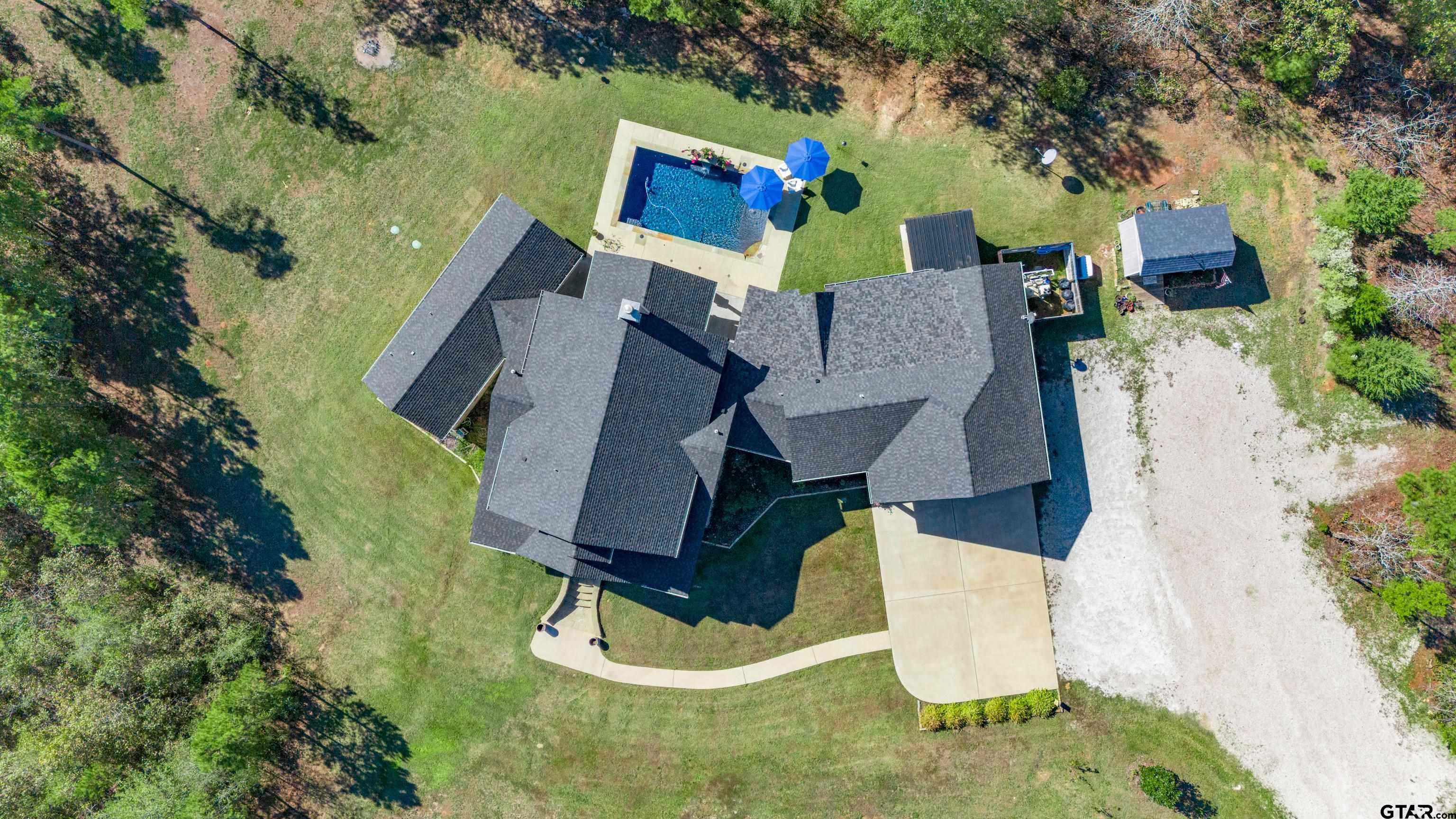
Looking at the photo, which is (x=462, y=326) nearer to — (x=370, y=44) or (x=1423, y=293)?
(x=370, y=44)

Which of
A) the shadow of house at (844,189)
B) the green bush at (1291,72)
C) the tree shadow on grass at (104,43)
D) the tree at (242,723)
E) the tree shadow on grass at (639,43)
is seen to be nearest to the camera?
the tree at (242,723)

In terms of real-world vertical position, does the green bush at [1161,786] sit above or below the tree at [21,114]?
below

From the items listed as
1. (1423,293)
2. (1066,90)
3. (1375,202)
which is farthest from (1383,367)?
(1066,90)

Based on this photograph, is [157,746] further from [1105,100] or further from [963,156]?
[1105,100]

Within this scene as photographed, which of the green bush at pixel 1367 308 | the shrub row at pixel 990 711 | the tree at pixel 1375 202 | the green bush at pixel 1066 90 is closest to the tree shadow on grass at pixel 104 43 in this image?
the green bush at pixel 1066 90

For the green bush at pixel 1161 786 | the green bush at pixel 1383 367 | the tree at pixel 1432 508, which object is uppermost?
the green bush at pixel 1383 367

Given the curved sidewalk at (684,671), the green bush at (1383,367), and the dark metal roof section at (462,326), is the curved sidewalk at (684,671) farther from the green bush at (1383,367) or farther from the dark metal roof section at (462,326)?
the green bush at (1383,367)
